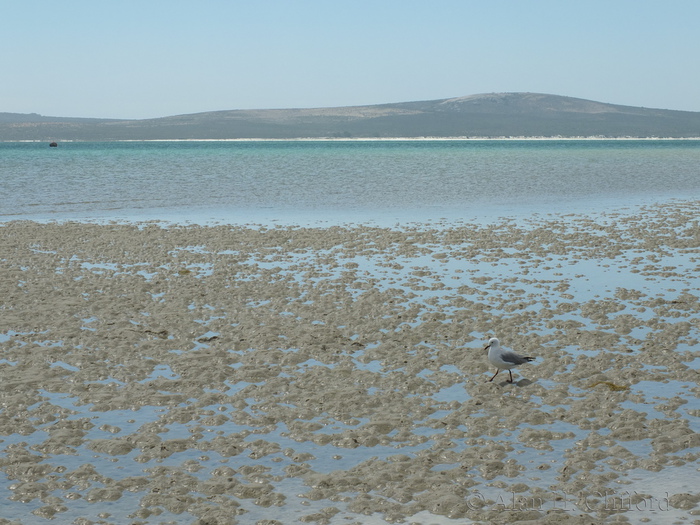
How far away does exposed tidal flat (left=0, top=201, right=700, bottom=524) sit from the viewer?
7.74 m

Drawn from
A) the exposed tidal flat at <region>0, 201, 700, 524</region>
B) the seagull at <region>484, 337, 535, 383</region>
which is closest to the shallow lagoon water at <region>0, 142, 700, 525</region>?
the exposed tidal flat at <region>0, 201, 700, 524</region>

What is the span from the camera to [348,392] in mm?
10680

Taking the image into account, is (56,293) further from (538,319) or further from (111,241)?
(538,319)

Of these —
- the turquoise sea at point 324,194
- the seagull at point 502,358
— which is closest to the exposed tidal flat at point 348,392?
the seagull at point 502,358

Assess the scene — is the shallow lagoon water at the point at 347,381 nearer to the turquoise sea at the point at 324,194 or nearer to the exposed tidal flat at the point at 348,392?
the exposed tidal flat at the point at 348,392

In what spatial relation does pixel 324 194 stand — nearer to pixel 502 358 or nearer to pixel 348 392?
pixel 502 358

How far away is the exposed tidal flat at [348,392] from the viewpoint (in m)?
7.74

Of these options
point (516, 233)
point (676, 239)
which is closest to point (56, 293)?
point (516, 233)

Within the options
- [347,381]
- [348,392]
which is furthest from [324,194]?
[348,392]

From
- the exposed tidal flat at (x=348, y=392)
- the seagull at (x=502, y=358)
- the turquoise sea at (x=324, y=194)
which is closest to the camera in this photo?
the exposed tidal flat at (x=348, y=392)

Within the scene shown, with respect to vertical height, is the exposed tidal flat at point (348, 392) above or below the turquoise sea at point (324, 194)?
below

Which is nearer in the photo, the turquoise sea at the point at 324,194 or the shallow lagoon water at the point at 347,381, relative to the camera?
the shallow lagoon water at the point at 347,381

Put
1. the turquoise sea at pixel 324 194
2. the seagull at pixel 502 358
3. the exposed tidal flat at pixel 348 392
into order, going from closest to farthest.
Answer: the exposed tidal flat at pixel 348 392, the seagull at pixel 502 358, the turquoise sea at pixel 324 194

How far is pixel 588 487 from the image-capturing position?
7.82 metres
